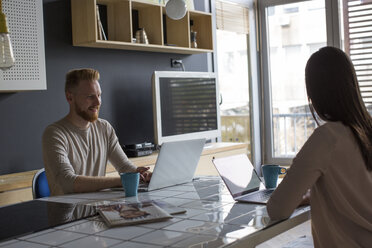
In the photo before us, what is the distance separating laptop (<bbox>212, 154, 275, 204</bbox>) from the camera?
5.79ft

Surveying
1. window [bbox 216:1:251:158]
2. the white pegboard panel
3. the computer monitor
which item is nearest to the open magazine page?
the white pegboard panel

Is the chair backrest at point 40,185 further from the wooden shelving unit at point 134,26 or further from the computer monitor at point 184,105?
the computer monitor at point 184,105

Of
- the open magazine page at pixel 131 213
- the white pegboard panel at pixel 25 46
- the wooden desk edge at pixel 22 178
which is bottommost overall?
the wooden desk edge at pixel 22 178

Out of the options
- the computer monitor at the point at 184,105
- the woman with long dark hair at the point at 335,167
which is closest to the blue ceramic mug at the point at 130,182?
the woman with long dark hair at the point at 335,167

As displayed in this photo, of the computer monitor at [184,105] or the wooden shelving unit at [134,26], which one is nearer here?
the wooden shelving unit at [134,26]

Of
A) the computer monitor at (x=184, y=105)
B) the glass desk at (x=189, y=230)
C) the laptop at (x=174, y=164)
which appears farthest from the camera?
the computer monitor at (x=184, y=105)

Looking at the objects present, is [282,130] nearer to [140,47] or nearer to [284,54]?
[284,54]

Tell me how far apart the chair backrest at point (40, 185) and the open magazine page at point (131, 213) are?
0.80m

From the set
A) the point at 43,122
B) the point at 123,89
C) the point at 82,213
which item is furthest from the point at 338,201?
the point at 123,89

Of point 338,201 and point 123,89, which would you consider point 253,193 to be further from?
point 123,89

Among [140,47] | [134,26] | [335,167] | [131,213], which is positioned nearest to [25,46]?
[140,47]

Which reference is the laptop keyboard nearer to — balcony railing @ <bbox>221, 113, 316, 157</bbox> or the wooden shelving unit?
the wooden shelving unit

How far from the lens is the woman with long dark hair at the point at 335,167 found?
138cm

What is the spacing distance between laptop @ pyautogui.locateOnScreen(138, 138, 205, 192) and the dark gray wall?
142 centimetres
